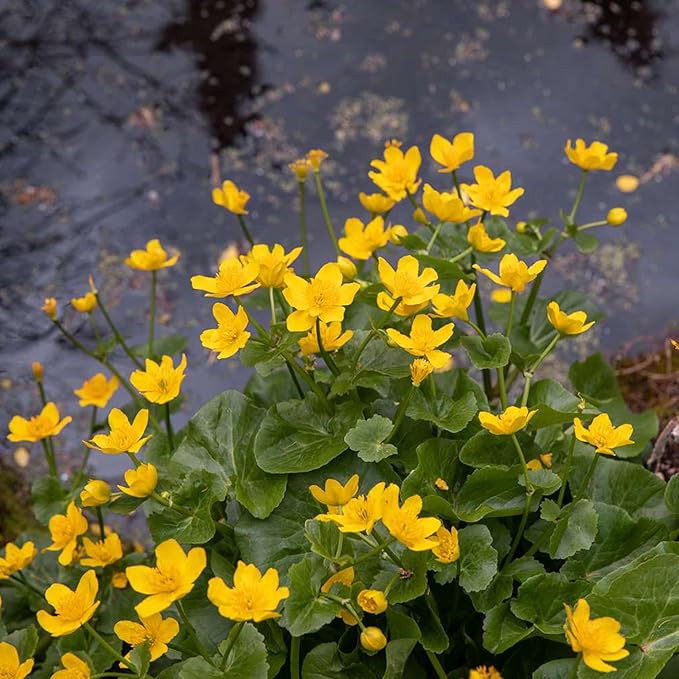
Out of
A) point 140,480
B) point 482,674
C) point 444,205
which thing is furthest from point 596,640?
point 444,205

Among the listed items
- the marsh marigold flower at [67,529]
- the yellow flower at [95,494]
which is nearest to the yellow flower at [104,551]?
the marsh marigold flower at [67,529]

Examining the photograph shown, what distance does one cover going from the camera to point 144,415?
43.3 inches

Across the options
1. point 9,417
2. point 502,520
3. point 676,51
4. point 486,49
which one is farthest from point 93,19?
point 502,520

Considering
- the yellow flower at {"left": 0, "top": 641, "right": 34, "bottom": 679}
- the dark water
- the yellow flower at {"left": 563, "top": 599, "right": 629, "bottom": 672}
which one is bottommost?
the dark water

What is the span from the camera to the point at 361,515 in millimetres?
947

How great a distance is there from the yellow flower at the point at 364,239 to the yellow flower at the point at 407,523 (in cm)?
52

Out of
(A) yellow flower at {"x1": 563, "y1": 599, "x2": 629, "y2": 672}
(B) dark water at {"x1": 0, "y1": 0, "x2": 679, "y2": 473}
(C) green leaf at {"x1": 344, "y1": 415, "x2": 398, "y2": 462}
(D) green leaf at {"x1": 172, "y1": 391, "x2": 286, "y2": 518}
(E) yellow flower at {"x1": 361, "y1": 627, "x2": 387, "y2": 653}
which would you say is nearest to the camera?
(A) yellow flower at {"x1": 563, "y1": 599, "x2": 629, "y2": 672}

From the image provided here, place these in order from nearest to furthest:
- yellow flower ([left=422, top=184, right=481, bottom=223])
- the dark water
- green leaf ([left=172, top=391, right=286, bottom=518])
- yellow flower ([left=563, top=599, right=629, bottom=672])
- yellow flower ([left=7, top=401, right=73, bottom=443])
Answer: yellow flower ([left=563, top=599, right=629, bottom=672]) < green leaf ([left=172, top=391, right=286, bottom=518]) < yellow flower ([left=422, top=184, right=481, bottom=223]) < yellow flower ([left=7, top=401, right=73, bottom=443]) < the dark water

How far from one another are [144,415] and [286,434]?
8.4 inches

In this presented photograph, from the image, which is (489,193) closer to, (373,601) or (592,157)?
(592,157)

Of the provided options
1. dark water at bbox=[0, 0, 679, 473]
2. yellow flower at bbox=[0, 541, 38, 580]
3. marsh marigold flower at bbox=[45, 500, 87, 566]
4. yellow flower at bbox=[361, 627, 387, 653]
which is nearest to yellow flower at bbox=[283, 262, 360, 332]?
yellow flower at bbox=[361, 627, 387, 653]

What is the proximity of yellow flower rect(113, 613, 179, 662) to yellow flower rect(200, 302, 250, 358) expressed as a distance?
333 millimetres

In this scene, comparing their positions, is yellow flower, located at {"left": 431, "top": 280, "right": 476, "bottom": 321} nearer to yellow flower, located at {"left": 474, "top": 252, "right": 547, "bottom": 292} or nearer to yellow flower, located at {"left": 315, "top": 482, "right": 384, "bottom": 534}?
yellow flower, located at {"left": 474, "top": 252, "right": 547, "bottom": 292}

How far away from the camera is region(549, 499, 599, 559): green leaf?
1094mm
